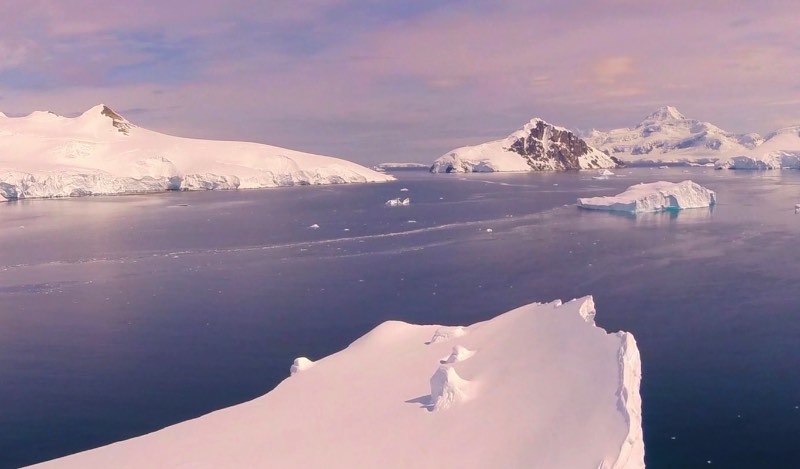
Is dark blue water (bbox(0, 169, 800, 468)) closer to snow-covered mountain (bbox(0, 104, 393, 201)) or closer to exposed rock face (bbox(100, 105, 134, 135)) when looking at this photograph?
snow-covered mountain (bbox(0, 104, 393, 201))

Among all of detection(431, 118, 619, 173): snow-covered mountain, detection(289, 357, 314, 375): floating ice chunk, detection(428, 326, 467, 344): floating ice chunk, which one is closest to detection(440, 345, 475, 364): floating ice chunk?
detection(428, 326, 467, 344): floating ice chunk

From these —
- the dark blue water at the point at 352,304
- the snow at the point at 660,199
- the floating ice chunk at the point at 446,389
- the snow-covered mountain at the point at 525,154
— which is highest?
the snow-covered mountain at the point at 525,154

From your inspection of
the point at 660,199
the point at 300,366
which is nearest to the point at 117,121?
the point at 660,199

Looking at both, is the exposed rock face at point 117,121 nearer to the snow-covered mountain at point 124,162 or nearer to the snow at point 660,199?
the snow-covered mountain at point 124,162

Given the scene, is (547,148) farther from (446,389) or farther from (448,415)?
(448,415)

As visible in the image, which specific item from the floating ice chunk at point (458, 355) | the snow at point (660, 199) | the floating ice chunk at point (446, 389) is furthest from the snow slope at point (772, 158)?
the floating ice chunk at point (446, 389)

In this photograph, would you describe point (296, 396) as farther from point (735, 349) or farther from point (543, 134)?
point (543, 134)

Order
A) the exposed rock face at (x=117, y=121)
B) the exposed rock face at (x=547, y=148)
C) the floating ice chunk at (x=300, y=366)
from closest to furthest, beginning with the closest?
the floating ice chunk at (x=300, y=366)
the exposed rock face at (x=117, y=121)
the exposed rock face at (x=547, y=148)
